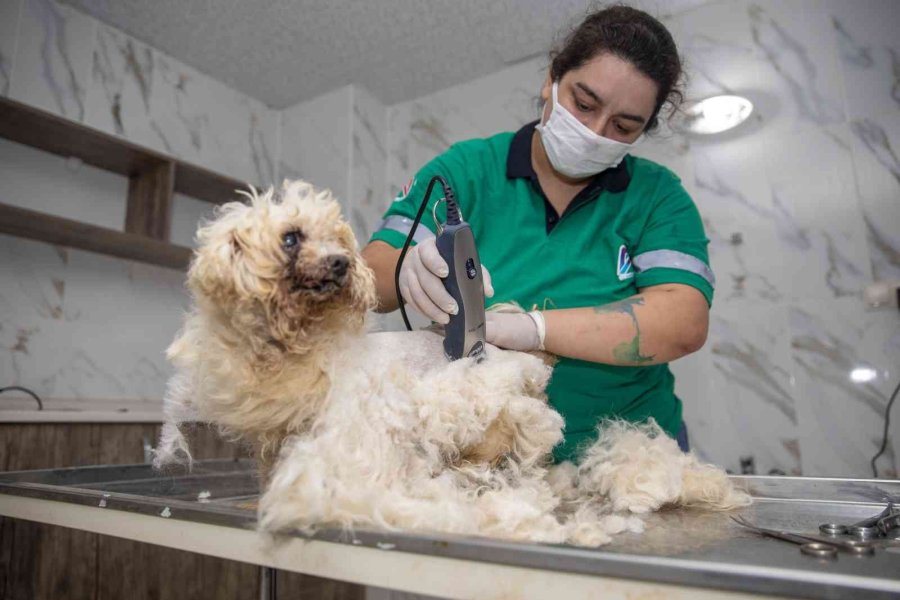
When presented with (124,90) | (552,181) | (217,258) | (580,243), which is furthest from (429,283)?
(124,90)

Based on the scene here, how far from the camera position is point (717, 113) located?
226 centimetres

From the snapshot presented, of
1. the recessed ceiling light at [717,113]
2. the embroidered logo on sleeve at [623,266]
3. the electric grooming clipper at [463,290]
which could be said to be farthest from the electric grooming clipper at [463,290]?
the recessed ceiling light at [717,113]

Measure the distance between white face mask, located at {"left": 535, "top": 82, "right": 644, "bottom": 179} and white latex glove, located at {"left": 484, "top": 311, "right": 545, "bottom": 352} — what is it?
401mm

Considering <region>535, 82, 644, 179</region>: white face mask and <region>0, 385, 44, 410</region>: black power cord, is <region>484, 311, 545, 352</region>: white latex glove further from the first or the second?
<region>0, 385, 44, 410</region>: black power cord

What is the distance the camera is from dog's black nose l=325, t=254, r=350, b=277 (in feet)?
1.91

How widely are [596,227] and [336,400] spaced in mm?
653

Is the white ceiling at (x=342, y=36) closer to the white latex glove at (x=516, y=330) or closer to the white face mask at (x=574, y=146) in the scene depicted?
the white face mask at (x=574, y=146)

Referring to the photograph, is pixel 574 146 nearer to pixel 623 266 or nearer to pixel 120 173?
pixel 623 266

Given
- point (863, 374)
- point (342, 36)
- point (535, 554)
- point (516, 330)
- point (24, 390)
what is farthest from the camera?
point (342, 36)

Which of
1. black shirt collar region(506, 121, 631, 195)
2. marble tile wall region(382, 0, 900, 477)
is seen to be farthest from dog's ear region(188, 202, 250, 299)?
marble tile wall region(382, 0, 900, 477)

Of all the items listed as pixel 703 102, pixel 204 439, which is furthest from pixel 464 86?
pixel 204 439

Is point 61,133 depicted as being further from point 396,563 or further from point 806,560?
point 806,560

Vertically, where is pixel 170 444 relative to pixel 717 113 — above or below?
below

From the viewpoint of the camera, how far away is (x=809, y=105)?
239 cm
